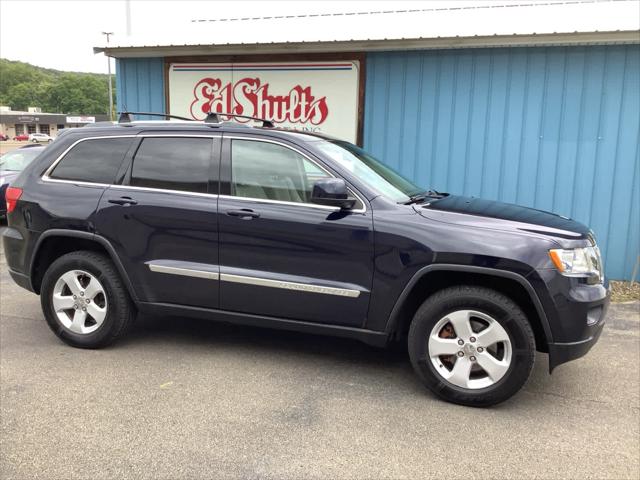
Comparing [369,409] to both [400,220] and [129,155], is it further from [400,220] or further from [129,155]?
[129,155]

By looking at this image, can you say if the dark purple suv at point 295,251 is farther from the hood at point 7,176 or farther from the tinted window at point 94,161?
the hood at point 7,176

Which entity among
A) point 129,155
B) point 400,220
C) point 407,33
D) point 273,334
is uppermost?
point 407,33

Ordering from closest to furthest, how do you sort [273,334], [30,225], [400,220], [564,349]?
[564,349] < [400,220] < [30,225] < [273,334]

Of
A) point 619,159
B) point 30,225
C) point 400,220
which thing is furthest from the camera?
point 619,159

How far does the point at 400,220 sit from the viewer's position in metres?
3.74

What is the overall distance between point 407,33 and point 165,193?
4.08m

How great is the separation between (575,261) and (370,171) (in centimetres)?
160

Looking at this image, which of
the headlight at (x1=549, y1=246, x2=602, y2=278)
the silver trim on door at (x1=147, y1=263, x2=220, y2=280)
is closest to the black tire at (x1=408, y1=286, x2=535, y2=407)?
the headlight at (x1=549, y1=246, x2=602, y2=278)

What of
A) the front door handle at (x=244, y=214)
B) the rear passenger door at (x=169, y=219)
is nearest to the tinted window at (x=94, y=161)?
the rear passenger door at (x=169, y=219)

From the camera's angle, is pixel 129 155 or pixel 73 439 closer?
pixel 73 439

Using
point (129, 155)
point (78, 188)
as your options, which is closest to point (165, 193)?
point (129, 155)

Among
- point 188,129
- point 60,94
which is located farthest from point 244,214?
point 60,94

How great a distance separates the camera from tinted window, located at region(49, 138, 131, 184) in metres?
4.45

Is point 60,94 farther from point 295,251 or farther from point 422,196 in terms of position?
point 295,251
